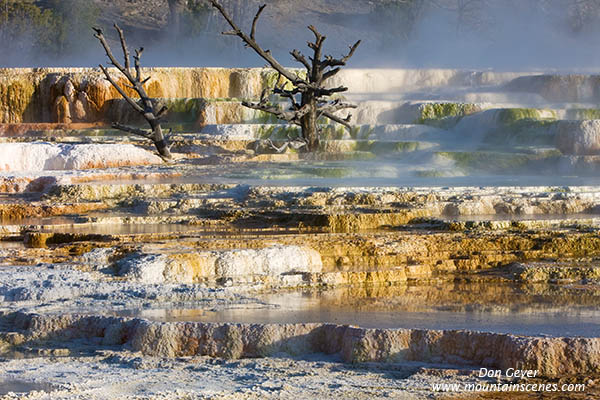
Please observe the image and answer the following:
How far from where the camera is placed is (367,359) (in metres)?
3.86

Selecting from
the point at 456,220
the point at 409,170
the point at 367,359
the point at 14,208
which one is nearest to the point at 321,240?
the point at 456,220

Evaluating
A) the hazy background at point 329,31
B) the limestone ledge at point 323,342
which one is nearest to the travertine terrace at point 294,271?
the limestone ledge at point 323,342

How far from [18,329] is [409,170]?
751 centimetres

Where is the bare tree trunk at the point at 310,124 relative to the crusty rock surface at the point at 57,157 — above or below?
above

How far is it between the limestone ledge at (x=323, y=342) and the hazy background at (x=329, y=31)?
129ft

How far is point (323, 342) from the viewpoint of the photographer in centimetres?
403

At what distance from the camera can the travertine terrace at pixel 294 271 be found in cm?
376

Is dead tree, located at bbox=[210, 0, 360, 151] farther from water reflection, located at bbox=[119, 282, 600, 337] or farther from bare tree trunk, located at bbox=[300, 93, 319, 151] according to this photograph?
water reflection, located at bbox=[119, 282, 600, 337]

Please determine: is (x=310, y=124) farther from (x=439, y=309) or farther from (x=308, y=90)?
(x=439, y=309)

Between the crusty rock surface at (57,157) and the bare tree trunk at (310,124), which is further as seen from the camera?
the bare tree trunk at (310,124)

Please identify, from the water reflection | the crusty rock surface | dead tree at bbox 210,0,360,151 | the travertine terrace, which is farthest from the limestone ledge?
dead tree at bbox 210,0,360,151

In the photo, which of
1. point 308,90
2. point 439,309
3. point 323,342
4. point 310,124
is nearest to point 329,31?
point 310,124

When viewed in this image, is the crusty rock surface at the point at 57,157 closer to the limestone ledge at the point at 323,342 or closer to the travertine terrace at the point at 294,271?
the travertine terrace at the point at 294,271

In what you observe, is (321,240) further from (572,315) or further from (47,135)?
(47,135)
